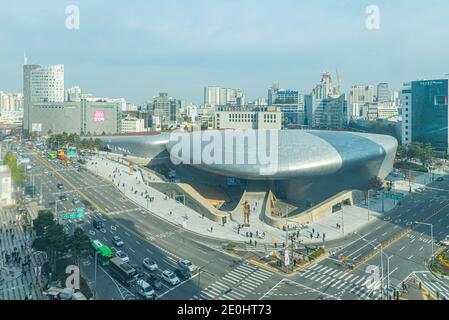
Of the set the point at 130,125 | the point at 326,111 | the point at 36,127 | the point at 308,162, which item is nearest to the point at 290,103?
the point at 326,111

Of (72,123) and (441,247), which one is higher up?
(72,123)

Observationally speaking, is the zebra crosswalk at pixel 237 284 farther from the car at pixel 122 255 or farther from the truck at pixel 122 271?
the car at pixel 122 255

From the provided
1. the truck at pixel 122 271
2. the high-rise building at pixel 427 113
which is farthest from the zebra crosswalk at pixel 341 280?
the high-rise building at pixel 427 113

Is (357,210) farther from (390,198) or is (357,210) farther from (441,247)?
(441,247)

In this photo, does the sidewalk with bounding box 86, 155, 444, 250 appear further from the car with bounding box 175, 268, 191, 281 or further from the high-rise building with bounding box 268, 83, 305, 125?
the high-rise building with bounding box 268, 83, 305, 125

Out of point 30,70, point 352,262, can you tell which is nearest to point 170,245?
point 352,262

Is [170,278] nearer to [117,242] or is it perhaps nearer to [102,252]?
[102,252]

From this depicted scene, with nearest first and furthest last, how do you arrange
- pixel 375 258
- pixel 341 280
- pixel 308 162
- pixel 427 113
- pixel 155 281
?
pixel 155 281 < pixel 341 280 < pixel 375 258 < pixel 308 162 < pixel 427 113
